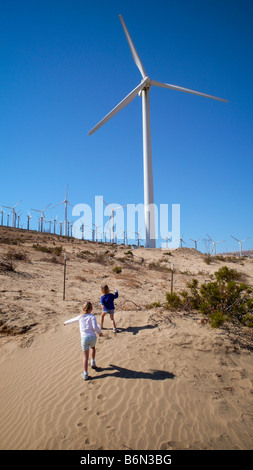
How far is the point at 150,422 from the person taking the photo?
3973 millimetres

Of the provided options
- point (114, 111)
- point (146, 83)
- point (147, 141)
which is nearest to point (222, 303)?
point (114, 111)

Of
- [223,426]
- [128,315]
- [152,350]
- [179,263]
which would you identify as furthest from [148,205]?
[223,426]

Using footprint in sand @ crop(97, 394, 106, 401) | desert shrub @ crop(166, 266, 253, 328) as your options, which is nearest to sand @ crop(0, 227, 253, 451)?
footprint in sand @ crop(97, 394, 106, 401)

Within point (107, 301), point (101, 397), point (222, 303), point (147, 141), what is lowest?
point (101, 397)

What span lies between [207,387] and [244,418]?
32.9 inches

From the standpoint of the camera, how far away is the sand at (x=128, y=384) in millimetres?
3734

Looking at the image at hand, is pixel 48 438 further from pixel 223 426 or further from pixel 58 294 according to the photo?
pixel 58 294

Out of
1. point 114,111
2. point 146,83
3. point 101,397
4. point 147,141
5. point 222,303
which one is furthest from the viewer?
point 146,83

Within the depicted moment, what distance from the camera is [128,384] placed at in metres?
4.88

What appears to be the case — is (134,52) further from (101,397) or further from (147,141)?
(101,397)

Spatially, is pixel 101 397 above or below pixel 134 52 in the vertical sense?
below

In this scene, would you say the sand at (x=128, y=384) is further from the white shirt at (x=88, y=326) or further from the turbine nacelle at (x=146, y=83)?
the turbine nacelle at (x=146, y=83)

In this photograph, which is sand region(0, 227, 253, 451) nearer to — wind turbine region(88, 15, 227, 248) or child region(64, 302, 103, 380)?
child region(64, 302, 103, 380)

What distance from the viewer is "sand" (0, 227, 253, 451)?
3.73 meters
